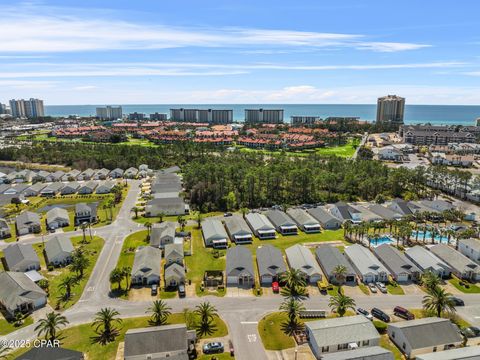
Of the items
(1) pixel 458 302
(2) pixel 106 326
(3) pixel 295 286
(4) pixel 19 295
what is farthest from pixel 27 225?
(1) pixel 458 302

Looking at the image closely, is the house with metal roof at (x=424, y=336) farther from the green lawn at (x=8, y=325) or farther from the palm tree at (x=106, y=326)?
the green lawn at (x=8, y=325)

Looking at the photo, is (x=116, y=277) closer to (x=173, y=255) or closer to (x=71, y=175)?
(x=173, y=255)

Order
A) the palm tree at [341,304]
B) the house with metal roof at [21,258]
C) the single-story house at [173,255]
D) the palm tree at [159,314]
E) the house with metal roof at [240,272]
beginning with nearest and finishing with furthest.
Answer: the palm tree at [159,314] < the palm tree at [341,304] < the house with metal roof at [240,272] < the house with metal roof at [21,258] < the single-story house at [173,255]

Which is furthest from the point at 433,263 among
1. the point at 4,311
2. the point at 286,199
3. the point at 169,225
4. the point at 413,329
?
the point at 4,311

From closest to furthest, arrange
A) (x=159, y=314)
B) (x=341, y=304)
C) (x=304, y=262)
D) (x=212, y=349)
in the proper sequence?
(x=212, y=349) → (x=159, y=314) → (x=341, y=304) → (x=304, y=262)

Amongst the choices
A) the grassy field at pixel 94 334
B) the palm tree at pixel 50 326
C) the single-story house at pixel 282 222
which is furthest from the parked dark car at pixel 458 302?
the palm tree at pixel 50 326

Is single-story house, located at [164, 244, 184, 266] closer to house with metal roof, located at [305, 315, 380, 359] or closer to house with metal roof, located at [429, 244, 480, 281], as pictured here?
house with metal roof, located at [305, 315, 380, 359]

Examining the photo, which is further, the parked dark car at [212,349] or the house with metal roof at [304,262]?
the house with metal roof at [304,262]
